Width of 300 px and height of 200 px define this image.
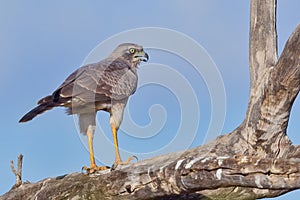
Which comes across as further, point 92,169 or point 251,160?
point 92,169

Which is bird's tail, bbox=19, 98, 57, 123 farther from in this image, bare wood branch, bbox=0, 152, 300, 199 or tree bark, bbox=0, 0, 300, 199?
tree bark, bbox=0, 0, 300, 199

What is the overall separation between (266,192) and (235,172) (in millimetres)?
1192

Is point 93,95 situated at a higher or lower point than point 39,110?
higher

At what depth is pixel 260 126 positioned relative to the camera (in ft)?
16.9

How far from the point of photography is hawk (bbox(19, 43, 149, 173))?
7194mm

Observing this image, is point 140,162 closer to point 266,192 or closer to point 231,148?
point 231,148

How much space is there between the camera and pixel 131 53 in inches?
365

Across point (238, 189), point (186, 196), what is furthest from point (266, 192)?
point (186, 196)

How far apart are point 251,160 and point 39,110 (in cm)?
346

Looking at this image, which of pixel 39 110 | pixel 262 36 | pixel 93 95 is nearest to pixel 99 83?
Result: pixel 93 95

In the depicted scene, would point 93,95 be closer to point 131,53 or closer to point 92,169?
point 92,169

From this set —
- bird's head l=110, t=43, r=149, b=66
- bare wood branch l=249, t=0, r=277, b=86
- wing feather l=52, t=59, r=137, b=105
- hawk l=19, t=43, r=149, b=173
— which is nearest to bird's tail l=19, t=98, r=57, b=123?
hawk l=19, t=43, r=149, b=173

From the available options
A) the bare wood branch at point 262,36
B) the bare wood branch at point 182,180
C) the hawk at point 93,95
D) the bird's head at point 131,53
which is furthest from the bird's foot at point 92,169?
the bird's head at point 131,53

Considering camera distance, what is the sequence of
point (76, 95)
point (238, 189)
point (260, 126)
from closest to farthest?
1. point (260, 126)
2. point (238, 189)
3. point (76, 95)
